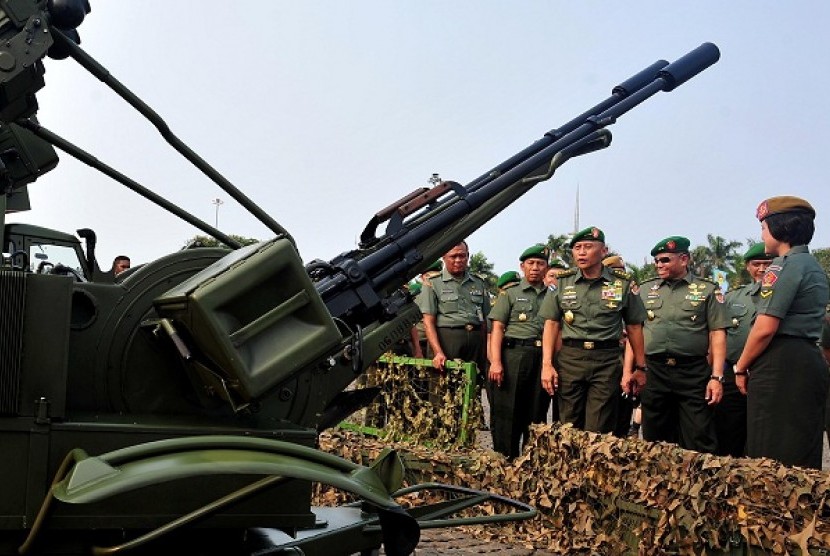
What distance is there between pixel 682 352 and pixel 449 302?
109 inches

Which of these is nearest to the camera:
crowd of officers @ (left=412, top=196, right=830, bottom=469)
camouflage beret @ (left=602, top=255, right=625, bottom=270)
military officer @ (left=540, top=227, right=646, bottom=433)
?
crowd of officers @ (left=412, top=196, right=830, bottom=469)

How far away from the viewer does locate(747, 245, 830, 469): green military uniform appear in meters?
5.47

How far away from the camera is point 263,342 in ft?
9.71

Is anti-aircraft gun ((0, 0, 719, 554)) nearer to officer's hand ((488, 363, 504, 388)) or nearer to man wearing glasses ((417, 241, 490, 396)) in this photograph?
officer's hand ((488, 363, 504, 388))

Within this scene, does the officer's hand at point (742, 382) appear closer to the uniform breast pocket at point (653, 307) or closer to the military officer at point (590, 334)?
the military officer at point (590, 334)

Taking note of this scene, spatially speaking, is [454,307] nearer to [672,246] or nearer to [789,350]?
[672,246]

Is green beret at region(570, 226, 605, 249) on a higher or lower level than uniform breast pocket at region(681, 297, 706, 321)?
higher

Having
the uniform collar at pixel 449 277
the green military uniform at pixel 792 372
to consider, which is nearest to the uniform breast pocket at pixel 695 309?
the green military uniform at pixel 792 372

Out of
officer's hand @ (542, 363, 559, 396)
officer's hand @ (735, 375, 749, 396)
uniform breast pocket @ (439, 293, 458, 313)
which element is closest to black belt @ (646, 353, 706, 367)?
officer's hand @ (542, 363, 559, 396)

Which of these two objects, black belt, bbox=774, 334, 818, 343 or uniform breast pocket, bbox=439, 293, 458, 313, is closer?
black belt, bbox=774, 334, 818, 343

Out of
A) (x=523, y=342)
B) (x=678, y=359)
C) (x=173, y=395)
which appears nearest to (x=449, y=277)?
(x=523, y=342)

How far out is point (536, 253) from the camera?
8930 mm

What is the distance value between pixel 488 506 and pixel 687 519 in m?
1.82

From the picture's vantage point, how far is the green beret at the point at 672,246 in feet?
25.6
